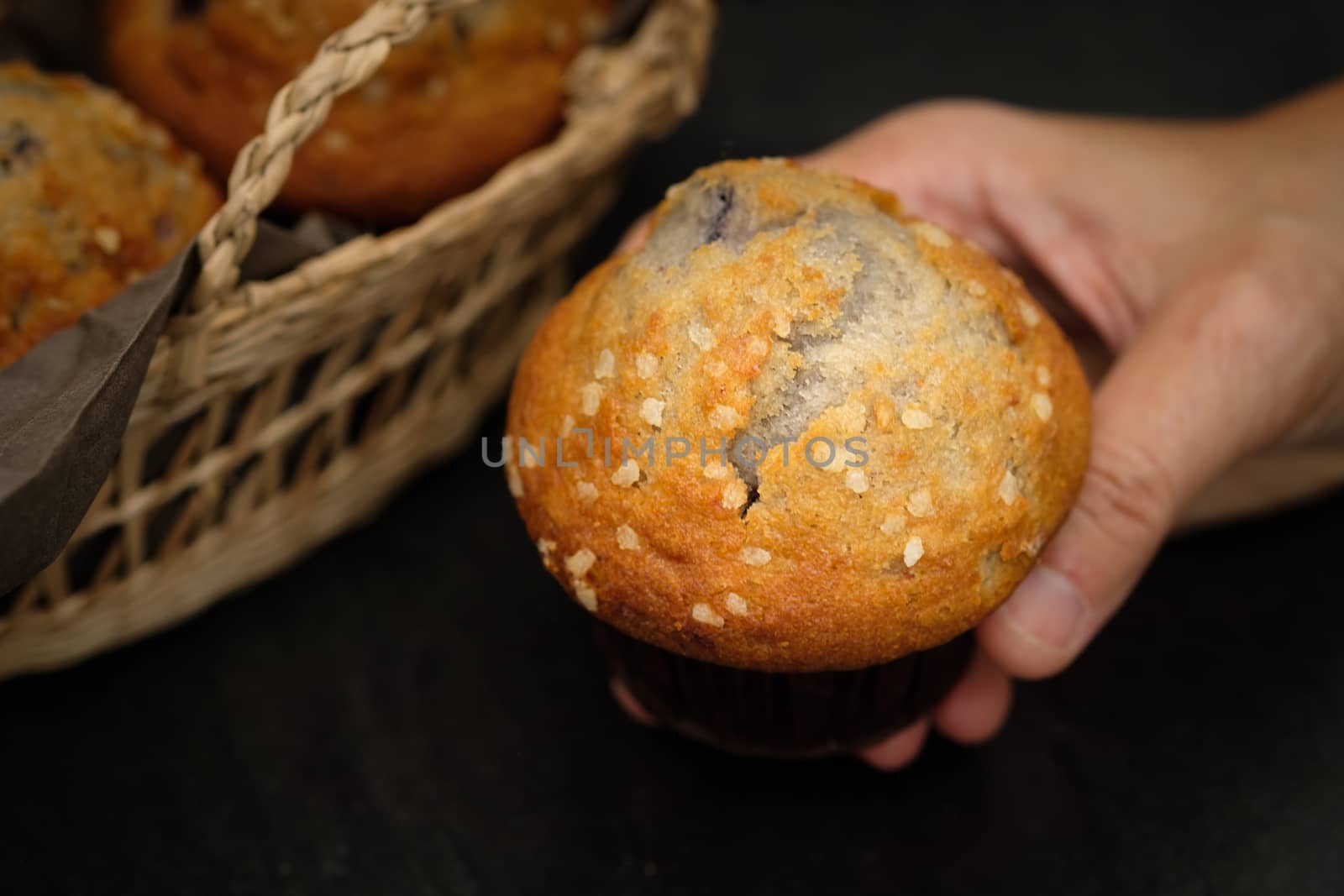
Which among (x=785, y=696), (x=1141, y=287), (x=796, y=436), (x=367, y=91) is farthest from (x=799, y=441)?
(x=367, y=91)

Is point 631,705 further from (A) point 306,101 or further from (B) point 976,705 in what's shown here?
(A) point 306,101

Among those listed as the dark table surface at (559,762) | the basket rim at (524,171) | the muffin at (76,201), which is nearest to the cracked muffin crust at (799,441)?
the dark table surface at (559,762)

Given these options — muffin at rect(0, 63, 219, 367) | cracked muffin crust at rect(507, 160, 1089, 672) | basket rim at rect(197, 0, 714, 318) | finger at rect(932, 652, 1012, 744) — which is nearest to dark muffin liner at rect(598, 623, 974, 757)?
finger at rect(932, 652, 1012, 744)

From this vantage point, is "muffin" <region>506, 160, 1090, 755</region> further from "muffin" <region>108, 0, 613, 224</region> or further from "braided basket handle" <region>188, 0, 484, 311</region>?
"muffin" <region>108, 0, 613, 224</region>

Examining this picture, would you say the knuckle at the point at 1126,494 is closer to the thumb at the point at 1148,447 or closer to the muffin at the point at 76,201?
the thumb at the point at 1148,447

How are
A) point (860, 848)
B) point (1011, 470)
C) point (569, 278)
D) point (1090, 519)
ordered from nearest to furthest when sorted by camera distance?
point (1011, 470), point (1090, 519), point (860, 848), point (569, 278)

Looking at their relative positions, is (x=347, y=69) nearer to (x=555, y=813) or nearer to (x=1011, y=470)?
(x=1011, y=470)

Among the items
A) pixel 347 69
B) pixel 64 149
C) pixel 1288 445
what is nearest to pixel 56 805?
pixel 64 149
